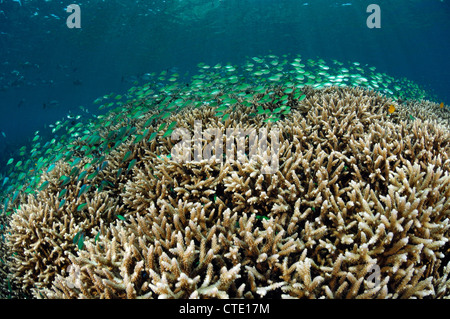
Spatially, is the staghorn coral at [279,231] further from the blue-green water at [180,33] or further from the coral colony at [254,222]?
the blue-green water at [180,33]

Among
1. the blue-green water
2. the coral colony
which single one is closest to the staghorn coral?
the coral colony

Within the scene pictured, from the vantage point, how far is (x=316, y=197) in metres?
2.88

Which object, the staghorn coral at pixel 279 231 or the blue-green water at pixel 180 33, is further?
the blue-green water at pixel 180 33

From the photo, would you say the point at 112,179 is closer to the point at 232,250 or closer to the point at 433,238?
the point at 232,250

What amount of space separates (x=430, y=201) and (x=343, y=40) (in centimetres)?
7959

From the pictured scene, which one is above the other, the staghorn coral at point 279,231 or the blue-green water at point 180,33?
the blue-green water at point 180,33

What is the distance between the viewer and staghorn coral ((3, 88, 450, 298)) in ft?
6.77

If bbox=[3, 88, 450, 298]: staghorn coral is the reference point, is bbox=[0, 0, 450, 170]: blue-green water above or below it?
above

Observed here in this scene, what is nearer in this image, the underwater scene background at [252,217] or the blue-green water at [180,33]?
the underwater scene background at [252,217]

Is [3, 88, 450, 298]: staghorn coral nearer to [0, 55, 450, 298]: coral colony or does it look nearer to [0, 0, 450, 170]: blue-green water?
[0, 55, 450, 298]: coral colony

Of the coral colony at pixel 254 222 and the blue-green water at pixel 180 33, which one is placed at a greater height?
the blue-green water at pixel 180 33

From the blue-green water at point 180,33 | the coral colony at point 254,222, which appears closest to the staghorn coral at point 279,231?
the coral colony at point 254,222

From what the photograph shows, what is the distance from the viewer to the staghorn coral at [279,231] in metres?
2.06

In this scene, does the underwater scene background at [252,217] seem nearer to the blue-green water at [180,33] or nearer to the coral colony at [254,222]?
the coral colony at [254,222]
